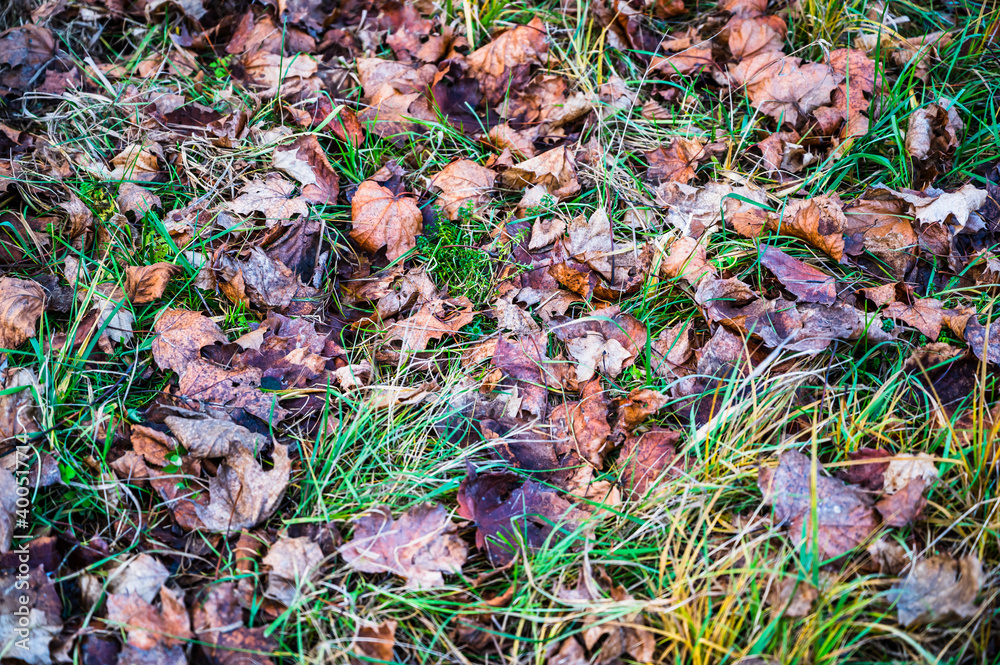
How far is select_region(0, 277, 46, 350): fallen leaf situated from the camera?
2104 millimetres

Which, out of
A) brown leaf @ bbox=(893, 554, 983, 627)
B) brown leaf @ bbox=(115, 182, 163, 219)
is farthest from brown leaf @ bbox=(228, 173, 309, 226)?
brown leaf @ bbox=(893, 554, 983, 627)

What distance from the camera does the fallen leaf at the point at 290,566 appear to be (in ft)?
5.57

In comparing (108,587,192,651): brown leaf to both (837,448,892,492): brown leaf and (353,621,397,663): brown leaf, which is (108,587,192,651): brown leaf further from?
(837,448,892,492): brown leaf

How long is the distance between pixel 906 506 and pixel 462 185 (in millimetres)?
1875

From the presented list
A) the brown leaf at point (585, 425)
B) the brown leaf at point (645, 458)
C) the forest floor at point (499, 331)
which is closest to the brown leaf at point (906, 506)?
the forest floor at point (499, 331)

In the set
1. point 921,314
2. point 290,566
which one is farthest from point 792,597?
point 290,566

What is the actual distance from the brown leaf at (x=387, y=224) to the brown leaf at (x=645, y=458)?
114 cm

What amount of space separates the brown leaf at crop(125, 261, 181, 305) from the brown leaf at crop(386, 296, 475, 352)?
32.6 inches

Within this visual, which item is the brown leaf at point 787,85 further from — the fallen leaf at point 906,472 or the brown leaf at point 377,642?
the brown leaf at point 377,642

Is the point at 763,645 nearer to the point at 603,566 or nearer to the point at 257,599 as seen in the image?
the point at 603,566

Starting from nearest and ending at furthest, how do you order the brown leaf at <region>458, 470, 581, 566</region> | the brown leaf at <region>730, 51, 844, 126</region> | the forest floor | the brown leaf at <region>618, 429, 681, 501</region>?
the forest floor
the brown leaf at <region>458, 470, 581, 566</region>
the brown leaf at <region>618, 429, 681, 501</region>
the brown leaf at <region>730, 51, 844, 126</region>

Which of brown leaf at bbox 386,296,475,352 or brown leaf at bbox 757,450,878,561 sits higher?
brown leaf at bbox 386,296,475,352

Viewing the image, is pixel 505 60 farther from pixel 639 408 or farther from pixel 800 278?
pixel 639 408

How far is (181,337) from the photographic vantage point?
2.14 meters
